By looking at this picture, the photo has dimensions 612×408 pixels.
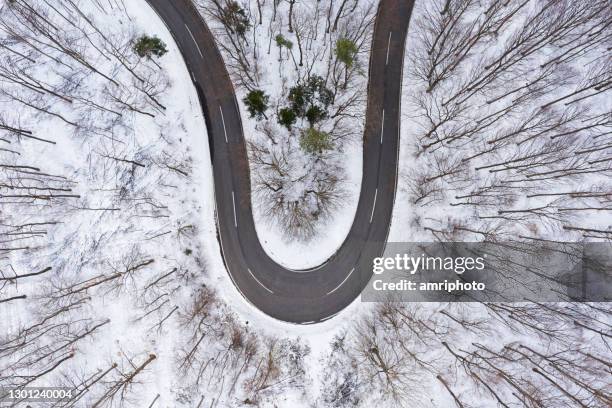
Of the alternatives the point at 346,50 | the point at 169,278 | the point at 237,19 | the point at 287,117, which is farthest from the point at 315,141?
the point at 169,278

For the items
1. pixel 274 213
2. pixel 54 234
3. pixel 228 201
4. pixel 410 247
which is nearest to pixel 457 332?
pixel 410 247

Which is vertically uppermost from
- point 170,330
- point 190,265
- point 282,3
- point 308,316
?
point 282,3

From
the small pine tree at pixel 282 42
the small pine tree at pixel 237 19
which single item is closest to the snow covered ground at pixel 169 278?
the small pine tree at pixel 282 42

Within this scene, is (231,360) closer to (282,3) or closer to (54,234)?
(54,234)

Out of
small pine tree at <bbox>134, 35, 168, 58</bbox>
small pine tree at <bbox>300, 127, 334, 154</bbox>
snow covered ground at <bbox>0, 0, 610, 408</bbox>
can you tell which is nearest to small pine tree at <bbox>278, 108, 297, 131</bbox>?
small pine tree at <bbox>300, 127, 334, 154</bbox>

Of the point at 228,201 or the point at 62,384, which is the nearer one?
the point at 62,384

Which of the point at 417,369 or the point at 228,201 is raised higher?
the point at 228,201
